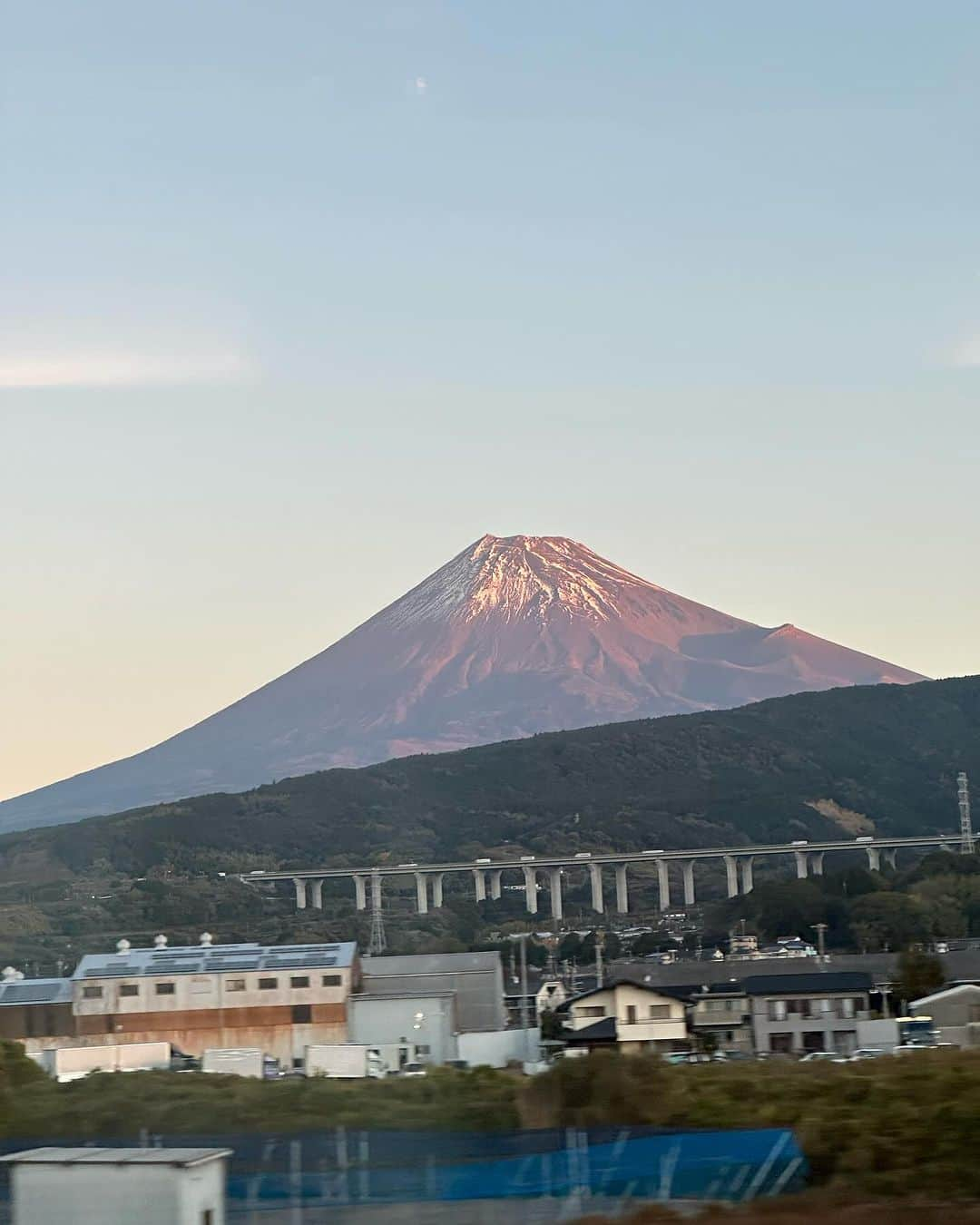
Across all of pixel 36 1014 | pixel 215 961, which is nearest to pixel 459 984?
pixel 215 961

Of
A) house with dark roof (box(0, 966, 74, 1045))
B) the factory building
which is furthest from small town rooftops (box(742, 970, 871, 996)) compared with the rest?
house with dark roof (box(0, 966, 74, 1045))

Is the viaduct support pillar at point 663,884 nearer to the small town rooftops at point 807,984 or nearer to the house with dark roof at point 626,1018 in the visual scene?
the small town rooftops at point 807,984

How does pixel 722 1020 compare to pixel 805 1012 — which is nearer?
pixel 805 1012

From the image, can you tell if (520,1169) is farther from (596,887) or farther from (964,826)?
(964,826)

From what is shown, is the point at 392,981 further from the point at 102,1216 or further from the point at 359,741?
the point at 359,741

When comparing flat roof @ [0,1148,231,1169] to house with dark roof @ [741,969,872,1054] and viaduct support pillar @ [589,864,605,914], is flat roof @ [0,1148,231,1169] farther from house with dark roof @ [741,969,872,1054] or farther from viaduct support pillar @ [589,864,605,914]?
viaduct support pillar @ [589,864,605,914]

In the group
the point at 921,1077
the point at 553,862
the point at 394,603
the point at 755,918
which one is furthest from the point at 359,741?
the point at 921,1077
